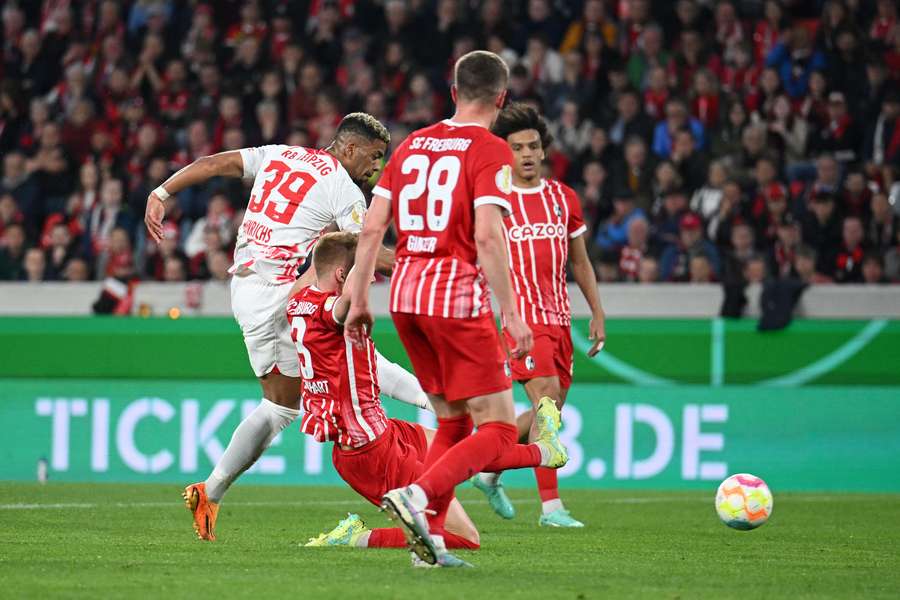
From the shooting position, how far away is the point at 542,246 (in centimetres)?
919

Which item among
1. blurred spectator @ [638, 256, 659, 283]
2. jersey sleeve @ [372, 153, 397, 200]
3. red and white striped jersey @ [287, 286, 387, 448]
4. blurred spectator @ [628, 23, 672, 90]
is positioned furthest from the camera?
blurred spectator @ [628, 23, 672, 90]

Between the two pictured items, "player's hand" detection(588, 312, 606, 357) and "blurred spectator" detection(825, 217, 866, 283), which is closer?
"player's hand" detection(588, 312, 606, 357)

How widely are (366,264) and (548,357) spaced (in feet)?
10.4

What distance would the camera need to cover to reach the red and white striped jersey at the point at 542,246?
30.0 ft

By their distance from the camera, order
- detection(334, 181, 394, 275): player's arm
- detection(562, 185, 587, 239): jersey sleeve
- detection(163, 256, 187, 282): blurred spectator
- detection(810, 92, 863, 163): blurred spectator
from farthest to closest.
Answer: detection(810, 92, 863, 163): blurred spectator < detection(163, 256, 187, 282): blurred spectator < detection(562, 185, 587, 239): jersey sleeve < detection(334, 181, 394, 275): player's arm

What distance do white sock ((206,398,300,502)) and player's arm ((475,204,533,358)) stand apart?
2239 millimetres

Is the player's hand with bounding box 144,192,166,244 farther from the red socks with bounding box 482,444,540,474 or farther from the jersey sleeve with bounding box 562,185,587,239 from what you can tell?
the jersey sleeve with bounding box 562,185,587,239

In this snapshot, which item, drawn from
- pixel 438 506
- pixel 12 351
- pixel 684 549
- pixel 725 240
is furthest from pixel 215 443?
pixel 438 506

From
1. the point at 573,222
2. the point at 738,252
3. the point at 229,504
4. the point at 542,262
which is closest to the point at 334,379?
the point at 542,262

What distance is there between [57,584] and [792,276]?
9335 millimetres

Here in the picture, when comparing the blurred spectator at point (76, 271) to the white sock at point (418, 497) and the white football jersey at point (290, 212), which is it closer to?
the white football jersey at point (290, 212)

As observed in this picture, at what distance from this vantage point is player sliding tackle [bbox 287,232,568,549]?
279 inches

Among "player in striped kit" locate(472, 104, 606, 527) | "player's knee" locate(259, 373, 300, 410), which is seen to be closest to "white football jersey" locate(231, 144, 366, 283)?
"player's knee" locate(259, 373, 300, 410)

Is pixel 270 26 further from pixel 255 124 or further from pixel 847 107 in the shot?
pixel 847 107
